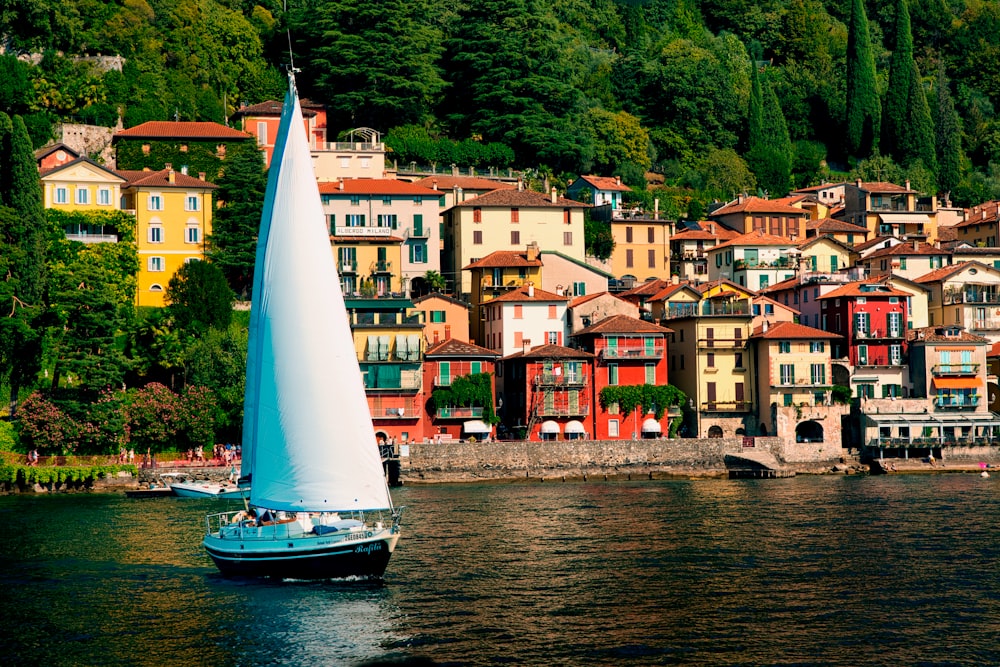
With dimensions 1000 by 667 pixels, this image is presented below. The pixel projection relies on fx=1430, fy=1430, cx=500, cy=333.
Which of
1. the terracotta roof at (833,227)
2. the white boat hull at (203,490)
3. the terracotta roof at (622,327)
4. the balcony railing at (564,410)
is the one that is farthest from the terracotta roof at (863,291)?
the white boat hull at (203,490)

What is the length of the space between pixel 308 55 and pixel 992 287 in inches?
2085

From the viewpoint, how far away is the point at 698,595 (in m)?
36.0

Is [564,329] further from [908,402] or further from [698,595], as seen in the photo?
[698,595]

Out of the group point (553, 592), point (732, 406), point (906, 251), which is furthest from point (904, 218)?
point (553, 592)

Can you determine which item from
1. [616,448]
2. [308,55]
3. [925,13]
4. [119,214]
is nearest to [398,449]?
[616,448]

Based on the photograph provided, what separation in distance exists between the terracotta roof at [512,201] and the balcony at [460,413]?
1780cm

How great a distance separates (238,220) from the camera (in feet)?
276

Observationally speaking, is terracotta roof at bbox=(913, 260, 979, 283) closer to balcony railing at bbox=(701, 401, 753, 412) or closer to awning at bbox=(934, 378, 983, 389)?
awning at bbox=(934, 378, 983, 389)

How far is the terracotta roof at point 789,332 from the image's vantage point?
79.6 metres

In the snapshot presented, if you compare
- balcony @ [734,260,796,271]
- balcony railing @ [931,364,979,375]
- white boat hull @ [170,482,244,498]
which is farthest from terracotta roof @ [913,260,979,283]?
white boat hull @ [170,482,244,498]

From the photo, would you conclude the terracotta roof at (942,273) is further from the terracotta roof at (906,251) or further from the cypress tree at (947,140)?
the cypress tree at (947,140)

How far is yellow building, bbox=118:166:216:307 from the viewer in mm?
82438

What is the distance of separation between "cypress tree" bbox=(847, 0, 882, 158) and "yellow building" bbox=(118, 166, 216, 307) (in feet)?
219

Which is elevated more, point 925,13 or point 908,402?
point 925,13
